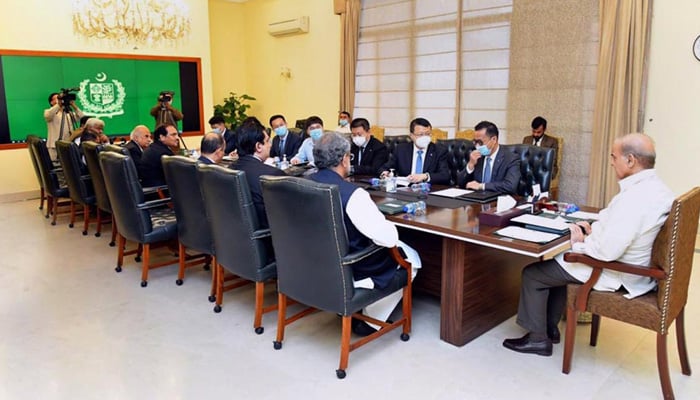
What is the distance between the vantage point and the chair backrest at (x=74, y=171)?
500 centimetres

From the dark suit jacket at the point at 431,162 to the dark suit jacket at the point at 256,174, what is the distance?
1527 millimetres

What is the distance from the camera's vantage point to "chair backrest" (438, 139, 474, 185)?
4.42 metres

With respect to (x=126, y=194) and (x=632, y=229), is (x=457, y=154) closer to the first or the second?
(x=632, y=229)

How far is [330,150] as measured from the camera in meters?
2.58

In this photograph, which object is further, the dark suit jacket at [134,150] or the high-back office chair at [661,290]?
the dark suit jacket at [134,150]

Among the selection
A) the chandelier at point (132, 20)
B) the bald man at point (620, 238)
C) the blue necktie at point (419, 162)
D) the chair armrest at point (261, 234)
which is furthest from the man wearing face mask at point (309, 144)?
the chandelier at point (132, 20)

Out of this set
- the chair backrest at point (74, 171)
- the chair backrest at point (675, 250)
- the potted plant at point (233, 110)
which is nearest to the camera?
the chair backrest at point (675, 250)

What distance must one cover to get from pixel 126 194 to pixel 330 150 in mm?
1831

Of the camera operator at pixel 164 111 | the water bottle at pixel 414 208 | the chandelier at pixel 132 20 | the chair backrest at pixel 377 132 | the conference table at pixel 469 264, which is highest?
the chandelier at pixel 132 20

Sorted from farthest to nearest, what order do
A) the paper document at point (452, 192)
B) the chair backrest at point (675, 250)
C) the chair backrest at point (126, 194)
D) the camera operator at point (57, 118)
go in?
the camera operator at point (57, 118)
the chair backrest at point (126, 194)
the paper document at point (452, 192)
the chair backrest at point (675, 250)

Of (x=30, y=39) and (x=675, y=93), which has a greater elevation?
(x=30, y=39)

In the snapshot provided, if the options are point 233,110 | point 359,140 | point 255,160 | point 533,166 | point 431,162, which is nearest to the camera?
point 255,160

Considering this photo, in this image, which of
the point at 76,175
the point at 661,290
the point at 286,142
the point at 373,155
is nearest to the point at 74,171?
the point at 76,175

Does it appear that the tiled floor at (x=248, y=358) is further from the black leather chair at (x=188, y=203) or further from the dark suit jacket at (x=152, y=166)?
the dark suit jacket at (x=152, y=166)
